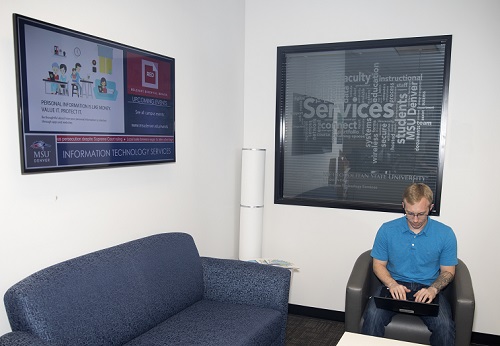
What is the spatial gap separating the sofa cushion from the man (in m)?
1.09

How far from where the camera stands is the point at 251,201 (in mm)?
3311

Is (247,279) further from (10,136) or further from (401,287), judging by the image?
(10,136)

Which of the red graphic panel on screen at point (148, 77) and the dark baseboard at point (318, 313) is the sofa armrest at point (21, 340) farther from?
the dark baseboard at point (318, 313)

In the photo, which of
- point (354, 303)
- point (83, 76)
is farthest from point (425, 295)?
point (83, 76)

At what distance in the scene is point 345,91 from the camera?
345cm

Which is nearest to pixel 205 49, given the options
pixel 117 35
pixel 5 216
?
pixel 117 35

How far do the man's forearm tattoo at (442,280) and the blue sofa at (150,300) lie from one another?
850 millimetres

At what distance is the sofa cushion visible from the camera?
168cm

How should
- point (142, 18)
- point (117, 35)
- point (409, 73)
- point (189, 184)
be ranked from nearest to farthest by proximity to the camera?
1. point (117, 35)
2. point (142, 18)
3. point (189, 184)
4. point (409, 73)

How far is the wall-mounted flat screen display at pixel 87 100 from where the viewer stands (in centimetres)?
183

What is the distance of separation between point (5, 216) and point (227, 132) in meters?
1.94

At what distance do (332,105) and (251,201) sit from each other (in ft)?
3.29

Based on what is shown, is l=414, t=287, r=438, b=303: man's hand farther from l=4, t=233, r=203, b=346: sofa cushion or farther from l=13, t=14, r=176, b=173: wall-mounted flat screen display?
l=13, t=14, r=176, b=173: wall-mounted flat screen display

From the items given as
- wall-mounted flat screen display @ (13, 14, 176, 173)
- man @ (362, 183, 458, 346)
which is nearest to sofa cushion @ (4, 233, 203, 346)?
wall-mounted flat screen display @ (13, 14, 176, 173)
